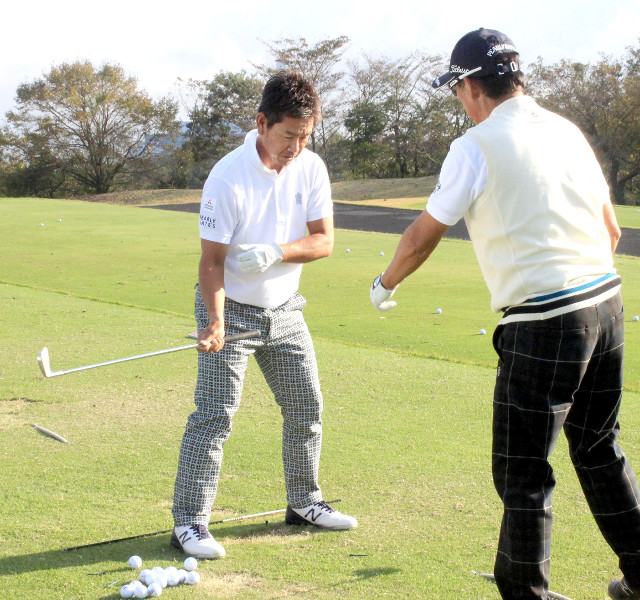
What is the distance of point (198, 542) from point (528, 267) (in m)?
1.73

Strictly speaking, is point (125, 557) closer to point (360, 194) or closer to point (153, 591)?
point (153, 591)

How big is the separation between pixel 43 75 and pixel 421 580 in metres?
44.8

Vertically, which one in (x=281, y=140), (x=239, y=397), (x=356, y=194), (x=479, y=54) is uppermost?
(x=479, y=54)

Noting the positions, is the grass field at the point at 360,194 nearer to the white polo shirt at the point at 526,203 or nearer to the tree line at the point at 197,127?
the tree line at the point at 197,127

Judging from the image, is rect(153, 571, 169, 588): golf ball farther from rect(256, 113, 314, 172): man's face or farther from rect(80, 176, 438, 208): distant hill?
rect(80, 176, 438, 208): distant hill

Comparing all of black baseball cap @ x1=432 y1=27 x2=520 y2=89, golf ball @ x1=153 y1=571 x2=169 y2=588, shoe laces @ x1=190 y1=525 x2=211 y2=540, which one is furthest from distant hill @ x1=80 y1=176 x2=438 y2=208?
golf ball @ x1=153 y1=571 x2=169 y2=588

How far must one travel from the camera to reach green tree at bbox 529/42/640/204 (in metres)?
37.2

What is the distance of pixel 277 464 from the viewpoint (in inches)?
173

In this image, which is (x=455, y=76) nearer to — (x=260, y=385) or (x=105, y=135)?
(x=260, y=385)

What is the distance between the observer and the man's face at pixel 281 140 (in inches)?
136

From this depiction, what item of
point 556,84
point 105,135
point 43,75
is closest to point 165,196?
point 105,135

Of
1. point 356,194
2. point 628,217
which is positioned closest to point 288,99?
point 628,217

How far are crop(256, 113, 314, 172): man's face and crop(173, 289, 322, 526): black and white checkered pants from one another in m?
0.63

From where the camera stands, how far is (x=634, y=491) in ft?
9.66
